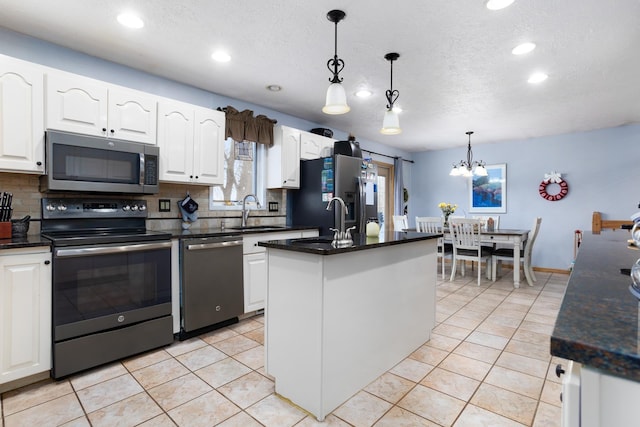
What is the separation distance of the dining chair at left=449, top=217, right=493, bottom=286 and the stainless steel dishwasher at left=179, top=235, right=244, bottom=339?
10.8 feet

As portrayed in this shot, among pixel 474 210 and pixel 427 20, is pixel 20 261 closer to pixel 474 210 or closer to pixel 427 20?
pixel 427 20

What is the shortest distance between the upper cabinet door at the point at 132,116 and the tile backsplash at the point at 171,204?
1.85ft

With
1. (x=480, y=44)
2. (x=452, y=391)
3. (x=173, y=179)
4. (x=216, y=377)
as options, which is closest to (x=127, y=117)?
(x=173, y=179)

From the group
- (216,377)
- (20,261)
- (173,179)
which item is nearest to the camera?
(20,261)

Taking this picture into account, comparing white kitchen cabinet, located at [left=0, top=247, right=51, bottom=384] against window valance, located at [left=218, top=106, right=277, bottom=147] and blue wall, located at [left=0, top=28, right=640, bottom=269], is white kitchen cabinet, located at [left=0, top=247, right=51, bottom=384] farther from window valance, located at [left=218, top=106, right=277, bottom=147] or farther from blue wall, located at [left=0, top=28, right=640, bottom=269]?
blue wall, located at [left=0, top=28, right=640, bottom=269]

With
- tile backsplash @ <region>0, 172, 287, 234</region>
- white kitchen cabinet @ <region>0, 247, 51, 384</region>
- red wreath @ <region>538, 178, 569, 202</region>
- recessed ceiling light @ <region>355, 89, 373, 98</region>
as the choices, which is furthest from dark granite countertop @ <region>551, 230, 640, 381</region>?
red wreath @ <region>538, 178, 569, 202</region>

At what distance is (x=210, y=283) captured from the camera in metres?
2.84

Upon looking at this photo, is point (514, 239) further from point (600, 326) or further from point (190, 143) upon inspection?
point (600, 326)

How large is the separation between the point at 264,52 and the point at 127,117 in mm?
1253

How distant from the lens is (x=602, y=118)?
15.1 feet

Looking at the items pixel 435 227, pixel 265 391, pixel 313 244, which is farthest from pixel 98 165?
pixel 435 227

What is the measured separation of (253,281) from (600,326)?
290 cm

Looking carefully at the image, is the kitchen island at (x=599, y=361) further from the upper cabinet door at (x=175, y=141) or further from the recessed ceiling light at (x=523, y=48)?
the upper cabinet door at (x=175, y=141)

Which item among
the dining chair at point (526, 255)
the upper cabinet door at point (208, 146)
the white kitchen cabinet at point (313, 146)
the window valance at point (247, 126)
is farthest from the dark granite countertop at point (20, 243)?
the dining chair at point (526, 255)
